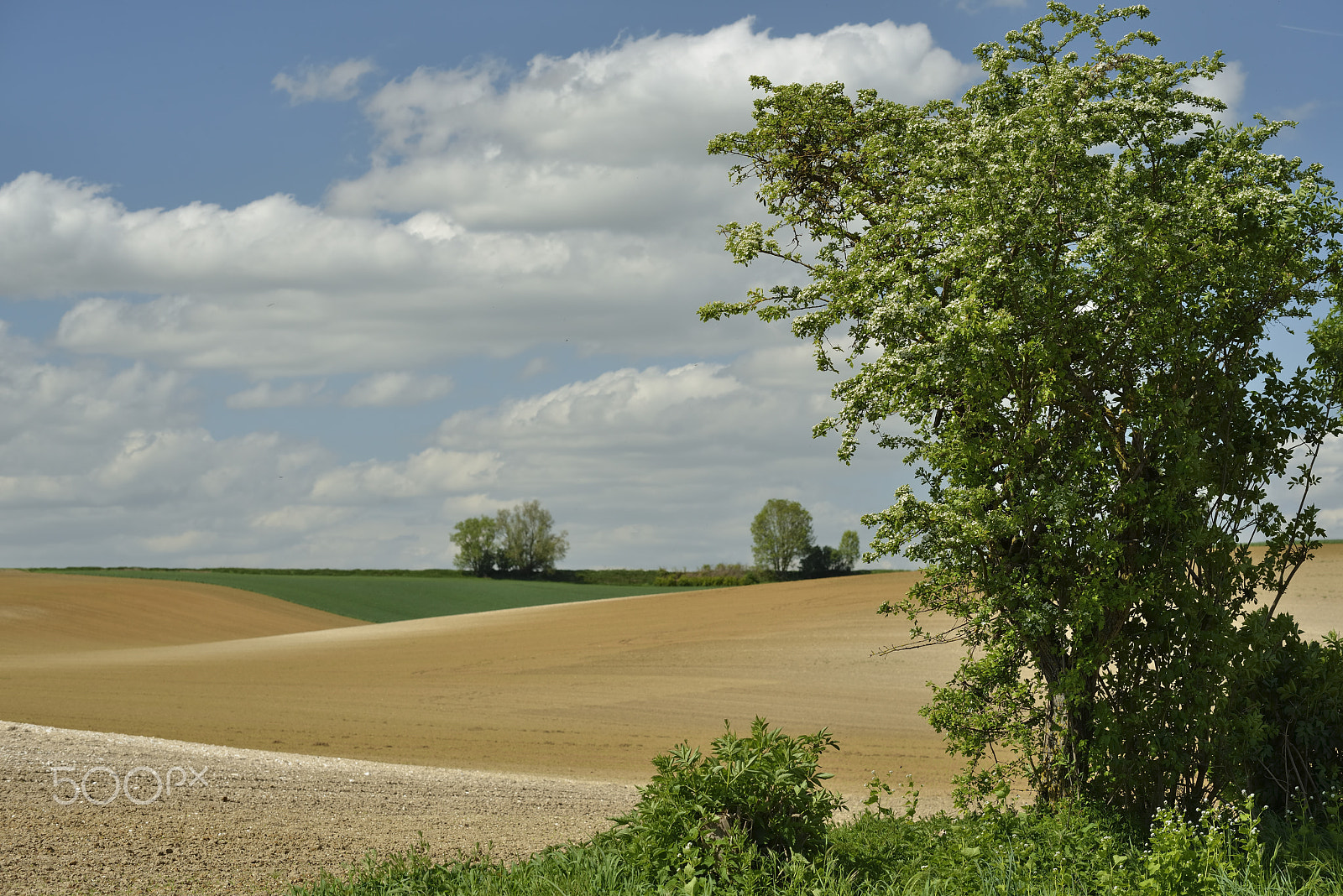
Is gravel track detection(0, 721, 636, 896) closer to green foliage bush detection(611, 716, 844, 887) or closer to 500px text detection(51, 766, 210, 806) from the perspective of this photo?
500px text detection(51, 766, 210, 806)

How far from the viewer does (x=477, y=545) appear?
95125mm

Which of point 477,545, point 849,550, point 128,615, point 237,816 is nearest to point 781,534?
point 849,550

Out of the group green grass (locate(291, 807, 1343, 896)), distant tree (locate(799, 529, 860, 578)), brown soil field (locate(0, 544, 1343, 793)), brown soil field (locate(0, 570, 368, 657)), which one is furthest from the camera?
distant tree (locate(799, 529, 860, 578))

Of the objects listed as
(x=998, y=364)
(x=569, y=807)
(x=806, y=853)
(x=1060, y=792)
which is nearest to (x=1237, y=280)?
(x=998, y=364)

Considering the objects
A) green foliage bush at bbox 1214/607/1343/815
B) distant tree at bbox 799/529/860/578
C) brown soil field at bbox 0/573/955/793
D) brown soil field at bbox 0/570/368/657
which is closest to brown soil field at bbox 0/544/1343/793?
brown soil field at bbox 0/573/955/793

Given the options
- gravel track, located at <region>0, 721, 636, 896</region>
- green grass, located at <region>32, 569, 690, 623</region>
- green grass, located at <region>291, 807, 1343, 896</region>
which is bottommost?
green grass, located at <region>32, 569, 690, 623</region>

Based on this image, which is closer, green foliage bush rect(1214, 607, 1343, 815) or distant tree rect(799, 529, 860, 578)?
green foliage bush rect(1214, 607, 1343, 815)

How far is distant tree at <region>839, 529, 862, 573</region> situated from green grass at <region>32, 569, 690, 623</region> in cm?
1510

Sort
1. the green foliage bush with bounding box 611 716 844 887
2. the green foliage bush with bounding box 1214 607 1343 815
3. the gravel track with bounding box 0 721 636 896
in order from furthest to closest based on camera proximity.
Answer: the green foliage bush with bounding box 1214 607 1343 815
the gravel track with bounding box 0 721 636 896
the green foliage bush with bounding box 611 716 844 887

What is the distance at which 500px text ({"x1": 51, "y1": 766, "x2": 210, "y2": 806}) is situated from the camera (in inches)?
399

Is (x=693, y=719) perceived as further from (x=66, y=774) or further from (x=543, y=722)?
(x=66, y=774)

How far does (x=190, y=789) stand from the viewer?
35.7 ft

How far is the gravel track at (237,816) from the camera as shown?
26.5 ft

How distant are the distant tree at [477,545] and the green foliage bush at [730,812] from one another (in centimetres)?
8946
